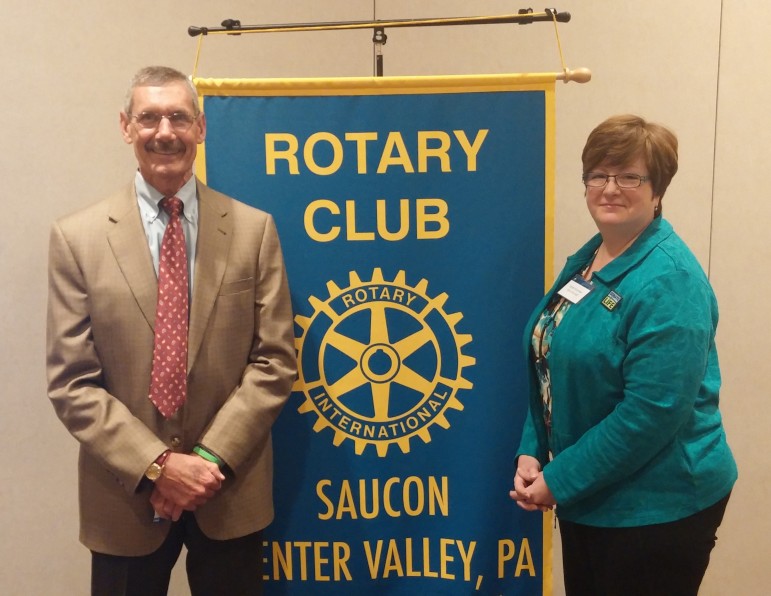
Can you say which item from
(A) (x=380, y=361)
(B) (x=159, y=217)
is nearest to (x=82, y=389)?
(B) (x=159, y=217)

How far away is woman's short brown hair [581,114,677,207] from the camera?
1541 mm

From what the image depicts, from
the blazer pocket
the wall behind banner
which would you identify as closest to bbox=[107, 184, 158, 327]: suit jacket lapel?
the blazer pocket

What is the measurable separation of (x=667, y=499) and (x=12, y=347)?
213 cm

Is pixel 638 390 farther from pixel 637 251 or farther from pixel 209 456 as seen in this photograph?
pixel 209 456

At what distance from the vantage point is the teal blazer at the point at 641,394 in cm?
148

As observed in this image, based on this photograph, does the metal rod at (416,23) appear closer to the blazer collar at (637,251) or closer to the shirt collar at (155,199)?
the shirt collar at (155,199)

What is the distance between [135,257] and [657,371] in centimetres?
116

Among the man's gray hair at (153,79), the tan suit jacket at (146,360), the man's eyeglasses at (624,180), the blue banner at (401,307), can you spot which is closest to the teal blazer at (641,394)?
the man's eyeglasses at (624,180)

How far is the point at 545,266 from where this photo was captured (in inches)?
81.1

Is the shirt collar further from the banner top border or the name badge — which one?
the name badge

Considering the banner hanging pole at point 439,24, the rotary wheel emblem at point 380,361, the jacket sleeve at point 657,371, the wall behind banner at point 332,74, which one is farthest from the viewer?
the wall behind banner at point 332,74

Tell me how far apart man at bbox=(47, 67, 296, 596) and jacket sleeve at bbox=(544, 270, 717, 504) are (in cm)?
78

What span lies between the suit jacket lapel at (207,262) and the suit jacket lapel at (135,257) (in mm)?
94

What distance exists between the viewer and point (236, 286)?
5.57 feet
